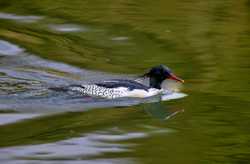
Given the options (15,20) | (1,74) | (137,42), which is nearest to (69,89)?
(1,74)

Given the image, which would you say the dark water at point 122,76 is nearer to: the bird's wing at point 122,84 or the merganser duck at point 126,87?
the merganser duck at point 126,87

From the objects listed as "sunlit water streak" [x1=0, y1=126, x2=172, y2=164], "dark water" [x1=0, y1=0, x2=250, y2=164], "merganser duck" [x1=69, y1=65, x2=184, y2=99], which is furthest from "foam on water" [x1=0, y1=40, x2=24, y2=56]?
"sunlit water streak" [x1=0, y1=126, x2=172, y2=164]

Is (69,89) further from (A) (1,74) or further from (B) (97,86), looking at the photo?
(A) (1,74)

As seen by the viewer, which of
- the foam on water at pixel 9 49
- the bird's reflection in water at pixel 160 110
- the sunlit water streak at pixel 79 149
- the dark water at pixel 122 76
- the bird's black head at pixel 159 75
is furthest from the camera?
the foam on water at pixel 9 49

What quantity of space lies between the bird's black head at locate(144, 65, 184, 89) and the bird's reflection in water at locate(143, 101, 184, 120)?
1.69 ft

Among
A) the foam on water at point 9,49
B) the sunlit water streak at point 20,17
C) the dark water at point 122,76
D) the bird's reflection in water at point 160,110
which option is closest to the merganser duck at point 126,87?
the dark water at point 122,76

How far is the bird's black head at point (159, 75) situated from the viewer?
44.2 ft

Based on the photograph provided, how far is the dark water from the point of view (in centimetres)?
1031

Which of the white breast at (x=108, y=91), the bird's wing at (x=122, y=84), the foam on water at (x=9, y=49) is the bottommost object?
the white breast at (x=108, y=91)

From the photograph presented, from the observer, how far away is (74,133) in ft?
35.9

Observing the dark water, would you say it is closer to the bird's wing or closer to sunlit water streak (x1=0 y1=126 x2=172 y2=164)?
sunlit water streak (x1=0 y1=126 x2=172 y2=164)

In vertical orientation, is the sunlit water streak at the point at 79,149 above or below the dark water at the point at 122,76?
below

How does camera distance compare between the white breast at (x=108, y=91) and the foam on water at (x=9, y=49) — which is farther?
the foam on water at (x=9, y=49)

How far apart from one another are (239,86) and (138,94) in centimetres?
171
